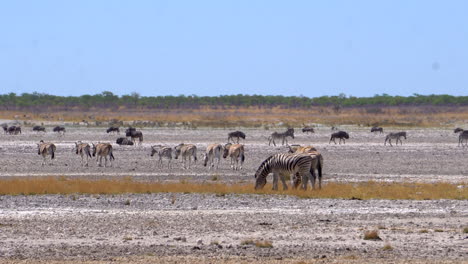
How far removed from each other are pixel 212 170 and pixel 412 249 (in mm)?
21081

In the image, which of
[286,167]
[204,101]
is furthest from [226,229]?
[204,101]

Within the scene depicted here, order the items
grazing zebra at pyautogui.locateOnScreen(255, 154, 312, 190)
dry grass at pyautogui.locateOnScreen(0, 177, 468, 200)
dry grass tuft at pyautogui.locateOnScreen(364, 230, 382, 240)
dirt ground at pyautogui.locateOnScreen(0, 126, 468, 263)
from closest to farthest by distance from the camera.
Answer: dirt ground at pyautogui.locateOnScreen(0, 126, 468, 263) → dry grass tuft at pyautogui.locateOnScreen(364, 230, 382, 240) → dry grass at pyautogui.locateOnScreen(0, 177, 468, 200) → grazing zebra at pyautogui.locateOnScreen(255, 154, 312, 190)

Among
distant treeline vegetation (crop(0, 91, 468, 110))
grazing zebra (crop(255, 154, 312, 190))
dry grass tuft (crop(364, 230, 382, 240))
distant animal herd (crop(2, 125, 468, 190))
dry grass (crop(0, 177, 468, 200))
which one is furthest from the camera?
distant treeline vegetation (crop(0, 91, 468, 110))

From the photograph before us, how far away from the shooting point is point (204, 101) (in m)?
152

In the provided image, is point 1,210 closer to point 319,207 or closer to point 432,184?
point 319,207

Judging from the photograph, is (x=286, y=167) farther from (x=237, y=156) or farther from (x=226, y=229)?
(x=237, y=156)

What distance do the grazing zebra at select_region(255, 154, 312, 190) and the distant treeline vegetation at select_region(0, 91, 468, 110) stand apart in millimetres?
112781

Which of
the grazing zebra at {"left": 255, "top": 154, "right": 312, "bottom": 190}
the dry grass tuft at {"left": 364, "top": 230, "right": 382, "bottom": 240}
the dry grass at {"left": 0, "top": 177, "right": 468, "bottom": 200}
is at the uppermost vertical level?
the grazing zebra at {"left": 255, "top": 154, "right": 312, "bottom": 190}

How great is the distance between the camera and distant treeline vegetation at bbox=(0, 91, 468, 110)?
14150 cm

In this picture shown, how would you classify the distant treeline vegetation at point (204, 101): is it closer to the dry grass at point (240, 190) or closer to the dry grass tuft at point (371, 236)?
the dry grass at point (240, 190)

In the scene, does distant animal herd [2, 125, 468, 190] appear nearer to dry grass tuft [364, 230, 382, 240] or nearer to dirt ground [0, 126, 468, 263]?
dirt ground [0, 126, 468, 263]

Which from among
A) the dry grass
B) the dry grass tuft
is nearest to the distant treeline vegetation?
the dry grass

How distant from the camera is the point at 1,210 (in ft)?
63.9

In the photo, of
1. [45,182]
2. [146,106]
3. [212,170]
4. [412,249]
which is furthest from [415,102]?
[412,249]
